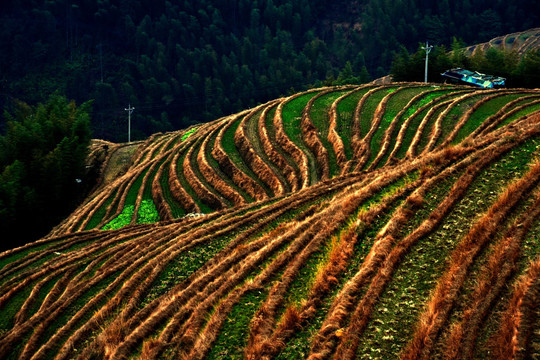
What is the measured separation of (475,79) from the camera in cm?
4125

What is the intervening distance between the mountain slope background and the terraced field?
79.6m

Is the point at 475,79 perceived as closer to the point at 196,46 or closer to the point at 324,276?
the point at 324,276

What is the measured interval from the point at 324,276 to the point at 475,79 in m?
38.3

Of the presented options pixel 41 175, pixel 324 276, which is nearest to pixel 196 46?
pixel 41 175

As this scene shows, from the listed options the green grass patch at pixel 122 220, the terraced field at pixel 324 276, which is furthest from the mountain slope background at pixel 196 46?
the terraced field at pixel 324 276

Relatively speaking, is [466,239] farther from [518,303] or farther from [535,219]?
[518,303]

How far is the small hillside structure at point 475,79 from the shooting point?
4009 cm

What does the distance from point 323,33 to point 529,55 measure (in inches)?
3838

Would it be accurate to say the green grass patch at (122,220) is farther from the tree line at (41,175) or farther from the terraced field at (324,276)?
the tree line at (41,175)

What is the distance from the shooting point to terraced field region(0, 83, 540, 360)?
25.2 ft

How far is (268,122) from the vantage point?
3391cm

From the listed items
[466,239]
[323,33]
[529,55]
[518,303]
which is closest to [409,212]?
[466,239]

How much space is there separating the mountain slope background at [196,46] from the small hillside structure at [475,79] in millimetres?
48966

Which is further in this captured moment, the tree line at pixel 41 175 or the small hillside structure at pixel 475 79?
the small hillside structure at pixel 475 79
